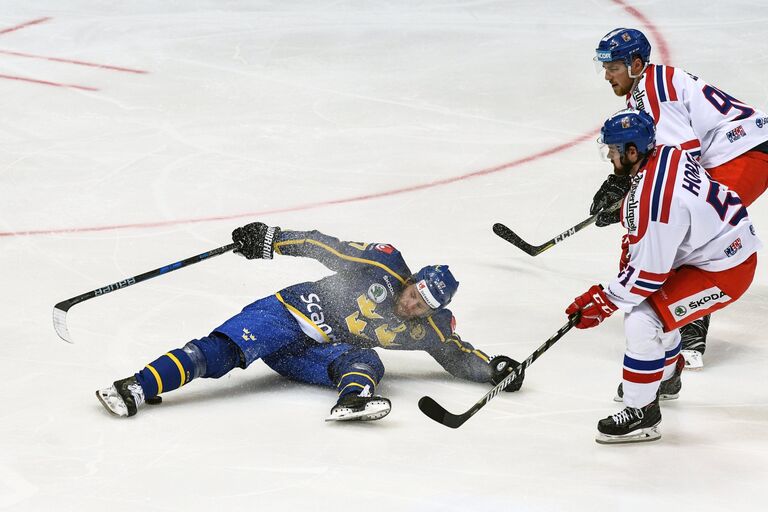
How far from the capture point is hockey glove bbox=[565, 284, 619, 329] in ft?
10.3

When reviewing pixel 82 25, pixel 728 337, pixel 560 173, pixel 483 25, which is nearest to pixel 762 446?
pixel 728 337

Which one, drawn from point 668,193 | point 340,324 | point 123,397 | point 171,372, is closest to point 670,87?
point 668,193

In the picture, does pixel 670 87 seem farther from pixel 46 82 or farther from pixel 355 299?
pixel 46 82

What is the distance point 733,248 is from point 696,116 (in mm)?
851

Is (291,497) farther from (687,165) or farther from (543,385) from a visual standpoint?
(687,165)

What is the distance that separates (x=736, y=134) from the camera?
383 centimetres

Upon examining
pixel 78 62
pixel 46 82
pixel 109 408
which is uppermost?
pixel 78 62

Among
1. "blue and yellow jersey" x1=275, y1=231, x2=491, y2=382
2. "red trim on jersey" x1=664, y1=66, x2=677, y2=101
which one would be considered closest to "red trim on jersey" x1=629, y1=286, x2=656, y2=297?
"blue and yellow jersey" x1=275, y1=231, x2=491, y2=382

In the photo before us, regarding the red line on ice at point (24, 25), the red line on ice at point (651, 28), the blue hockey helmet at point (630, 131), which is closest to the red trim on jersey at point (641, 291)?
the blue hockey helmet at point (630, 131)

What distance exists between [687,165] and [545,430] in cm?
85

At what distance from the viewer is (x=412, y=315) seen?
11.0 ft

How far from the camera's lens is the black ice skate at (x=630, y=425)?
10.1 ft

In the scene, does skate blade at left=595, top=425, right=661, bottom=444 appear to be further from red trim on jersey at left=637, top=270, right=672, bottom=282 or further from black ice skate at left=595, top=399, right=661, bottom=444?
red trim on jersey at left=637, top=270, right=672, bottom=282

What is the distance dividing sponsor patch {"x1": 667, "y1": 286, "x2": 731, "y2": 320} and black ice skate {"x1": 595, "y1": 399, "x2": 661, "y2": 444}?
10.3 inches
